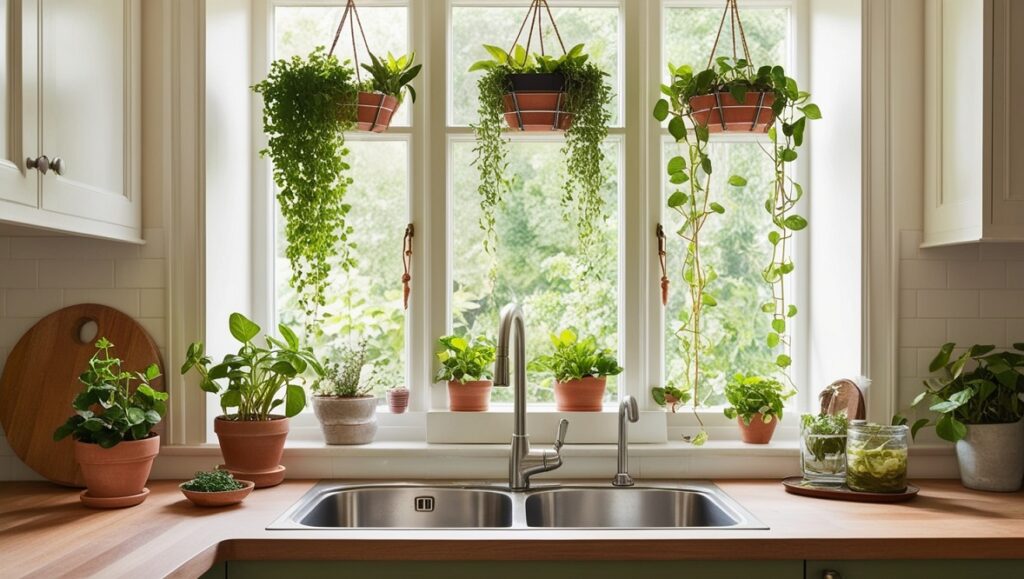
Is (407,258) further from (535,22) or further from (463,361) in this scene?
(535,22)

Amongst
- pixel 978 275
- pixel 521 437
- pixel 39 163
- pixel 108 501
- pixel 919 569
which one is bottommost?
pixel 919 569

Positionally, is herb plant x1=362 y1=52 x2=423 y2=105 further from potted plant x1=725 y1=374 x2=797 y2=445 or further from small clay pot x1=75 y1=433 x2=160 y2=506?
potted plant x1=725 y1=374 x2=797 y2=445

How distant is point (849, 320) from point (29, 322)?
91.9 inches

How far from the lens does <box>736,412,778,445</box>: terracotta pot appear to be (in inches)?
99.4

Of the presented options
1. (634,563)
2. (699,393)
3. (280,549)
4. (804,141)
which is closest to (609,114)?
(804,141)

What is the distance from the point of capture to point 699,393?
2729mm

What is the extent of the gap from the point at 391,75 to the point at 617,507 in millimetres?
1381

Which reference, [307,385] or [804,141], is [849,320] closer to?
[804,141]

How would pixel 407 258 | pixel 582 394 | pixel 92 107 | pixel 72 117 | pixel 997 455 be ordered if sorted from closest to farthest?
pixel 72 117
pixel 92 107
pixel 997 455
pixel 582 394
pixel 407 258

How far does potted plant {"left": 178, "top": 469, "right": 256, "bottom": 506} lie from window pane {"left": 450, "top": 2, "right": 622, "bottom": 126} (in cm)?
128

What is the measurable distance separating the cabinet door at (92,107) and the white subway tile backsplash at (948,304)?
2.23 metres

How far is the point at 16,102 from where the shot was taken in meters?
1.79

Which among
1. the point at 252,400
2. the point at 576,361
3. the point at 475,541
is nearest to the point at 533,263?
the point at 576,361

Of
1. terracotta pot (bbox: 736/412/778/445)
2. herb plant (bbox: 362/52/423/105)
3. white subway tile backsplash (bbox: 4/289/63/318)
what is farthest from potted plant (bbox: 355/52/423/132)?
terracotta pot (bbox: 736/412/778/445)
